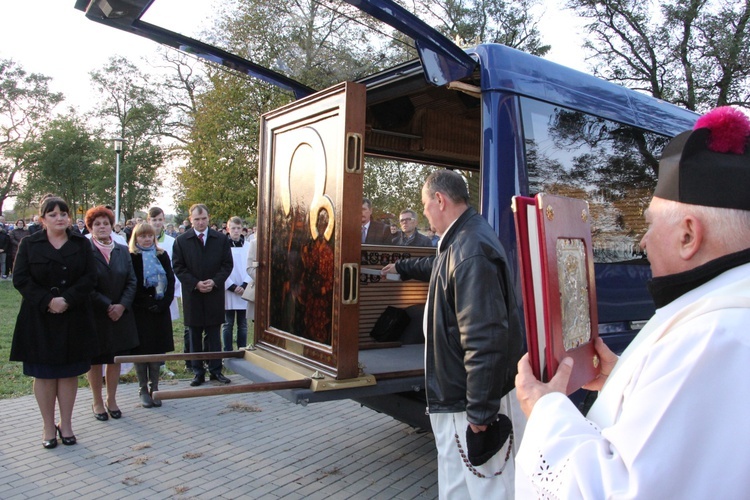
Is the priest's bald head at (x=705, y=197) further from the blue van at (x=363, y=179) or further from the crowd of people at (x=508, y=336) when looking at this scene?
the blue van at (x=363, y=179)

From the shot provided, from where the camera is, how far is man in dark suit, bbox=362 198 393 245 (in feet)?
18.9

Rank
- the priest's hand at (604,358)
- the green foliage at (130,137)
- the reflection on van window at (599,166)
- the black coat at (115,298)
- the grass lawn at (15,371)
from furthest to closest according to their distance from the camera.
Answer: the green foliage at (130,137) → the grass lawn at (15,371) → the black coat at (115,298) → the reflection on van window at (599,166) → the priest's hand at (604,358)

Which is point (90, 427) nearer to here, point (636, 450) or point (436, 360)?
point (436, 360)

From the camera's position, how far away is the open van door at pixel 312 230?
135 inches

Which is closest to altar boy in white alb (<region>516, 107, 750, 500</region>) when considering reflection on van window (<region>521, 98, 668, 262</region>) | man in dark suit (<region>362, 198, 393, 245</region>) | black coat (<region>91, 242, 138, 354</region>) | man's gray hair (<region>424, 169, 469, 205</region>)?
man's gray hair (<region>424, 169, 469, 205</region>)

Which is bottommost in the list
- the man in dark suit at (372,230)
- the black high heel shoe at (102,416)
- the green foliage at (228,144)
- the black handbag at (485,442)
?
the black high heel shoe at (102,416)

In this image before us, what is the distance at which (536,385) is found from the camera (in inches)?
54.2

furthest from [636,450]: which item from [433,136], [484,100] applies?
[433,136]

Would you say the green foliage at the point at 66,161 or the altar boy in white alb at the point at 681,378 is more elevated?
the green foliage at the point at 66,161

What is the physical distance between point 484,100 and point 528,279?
249cm

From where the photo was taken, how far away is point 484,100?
3607 millimetres

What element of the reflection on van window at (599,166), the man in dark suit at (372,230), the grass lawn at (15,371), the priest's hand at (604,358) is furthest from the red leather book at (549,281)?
the grass lawn at (15,371)

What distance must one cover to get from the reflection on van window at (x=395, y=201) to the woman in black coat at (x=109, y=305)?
2403mm

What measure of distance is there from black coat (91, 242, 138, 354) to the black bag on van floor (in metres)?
2.34
